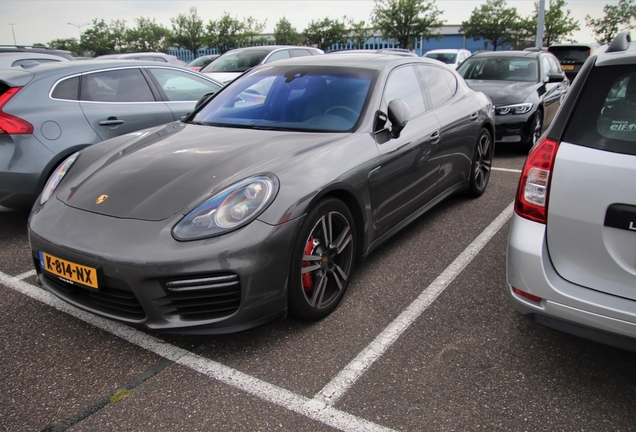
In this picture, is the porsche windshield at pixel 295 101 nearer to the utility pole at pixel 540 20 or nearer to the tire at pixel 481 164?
the tire at pixel 481 164

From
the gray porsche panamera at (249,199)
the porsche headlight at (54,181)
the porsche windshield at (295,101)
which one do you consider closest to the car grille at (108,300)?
the gray porsche panamera at (249,199)

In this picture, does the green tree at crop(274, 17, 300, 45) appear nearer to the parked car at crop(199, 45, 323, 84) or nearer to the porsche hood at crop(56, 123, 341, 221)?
the parked car at crop(199, 45, 323, 84)

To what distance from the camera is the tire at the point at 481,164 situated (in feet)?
16.4

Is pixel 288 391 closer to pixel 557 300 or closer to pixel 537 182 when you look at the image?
pixel 557 300

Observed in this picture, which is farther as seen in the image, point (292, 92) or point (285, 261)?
point (292, 92)

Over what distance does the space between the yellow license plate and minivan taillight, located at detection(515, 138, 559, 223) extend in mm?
2018

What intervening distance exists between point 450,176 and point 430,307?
1.72 meters

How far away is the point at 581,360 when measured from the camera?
2549 millimetres

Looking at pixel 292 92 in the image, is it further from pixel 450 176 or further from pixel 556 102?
pixel 556 102

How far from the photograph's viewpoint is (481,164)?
5203 mm

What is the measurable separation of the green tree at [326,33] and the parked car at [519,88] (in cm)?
3501

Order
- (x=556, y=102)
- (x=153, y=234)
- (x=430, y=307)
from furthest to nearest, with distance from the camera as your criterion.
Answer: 1. (x=556, y=102)
2. (x=430, y=307)
3. (x=153, y=234)

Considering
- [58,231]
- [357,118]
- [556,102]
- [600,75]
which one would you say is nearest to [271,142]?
[357,118]

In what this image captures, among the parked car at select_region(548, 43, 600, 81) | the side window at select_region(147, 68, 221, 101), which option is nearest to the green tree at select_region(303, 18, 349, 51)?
the parked car at select_region(548, 43, 600, 81)
